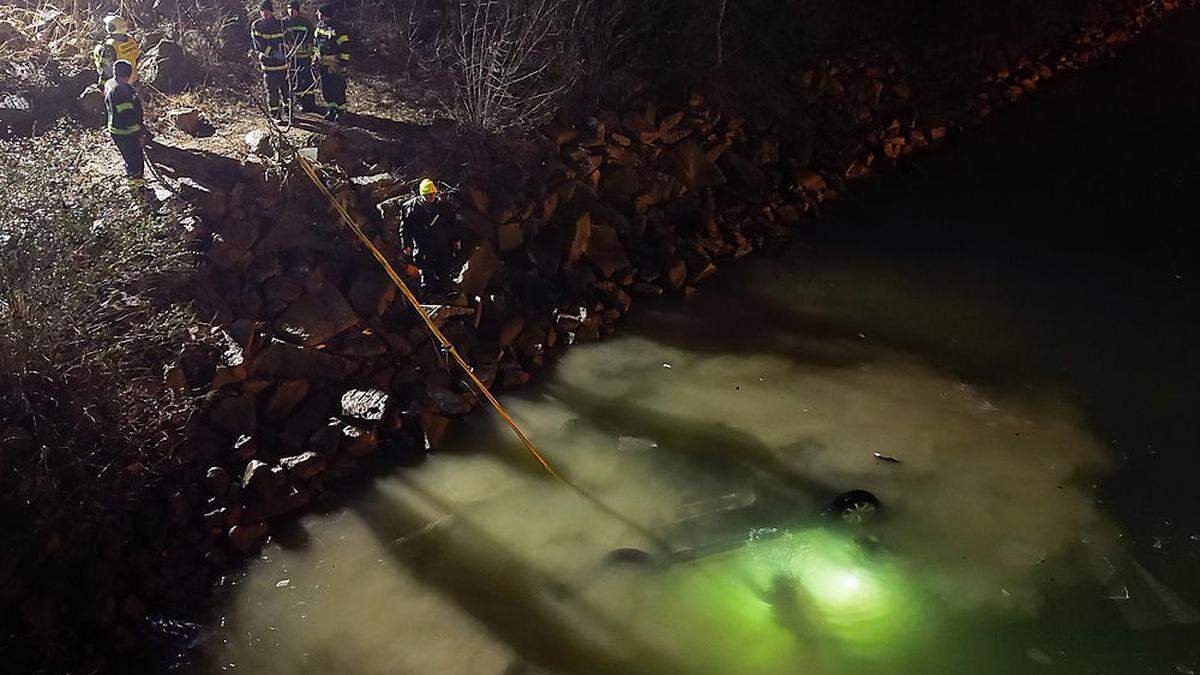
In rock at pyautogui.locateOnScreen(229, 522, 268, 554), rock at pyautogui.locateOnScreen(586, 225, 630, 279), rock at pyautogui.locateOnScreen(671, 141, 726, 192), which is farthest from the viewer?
rock at pyautogui.locateOnScreen(671, 141, 726, 192)

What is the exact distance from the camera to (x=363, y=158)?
9.43 m

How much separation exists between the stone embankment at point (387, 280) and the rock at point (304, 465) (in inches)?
0.6

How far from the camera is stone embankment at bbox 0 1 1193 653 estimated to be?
6.90 meters

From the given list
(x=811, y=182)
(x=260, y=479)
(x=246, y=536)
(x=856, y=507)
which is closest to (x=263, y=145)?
(x=260, y=479)

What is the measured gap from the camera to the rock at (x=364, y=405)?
764cm

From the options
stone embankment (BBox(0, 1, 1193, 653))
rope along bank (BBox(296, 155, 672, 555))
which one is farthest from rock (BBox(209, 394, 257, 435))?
rope along bank (BBox(296, 155, 672, 555))

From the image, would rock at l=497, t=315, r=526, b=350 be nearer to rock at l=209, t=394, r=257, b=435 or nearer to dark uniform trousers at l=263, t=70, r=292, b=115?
rock at l=209, t=394, r=257, b=435

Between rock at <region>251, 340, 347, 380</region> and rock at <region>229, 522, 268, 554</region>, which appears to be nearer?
rock at <region>229, 522, 268, 554</region>

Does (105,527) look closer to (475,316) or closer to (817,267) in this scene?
(475,316)

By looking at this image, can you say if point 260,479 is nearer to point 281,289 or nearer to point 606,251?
point 281,289

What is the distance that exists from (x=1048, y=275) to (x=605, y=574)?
683cm

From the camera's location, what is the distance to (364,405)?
303 inches

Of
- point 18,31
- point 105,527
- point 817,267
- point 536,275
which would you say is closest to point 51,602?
point 105,527

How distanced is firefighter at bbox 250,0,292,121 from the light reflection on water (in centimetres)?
430
